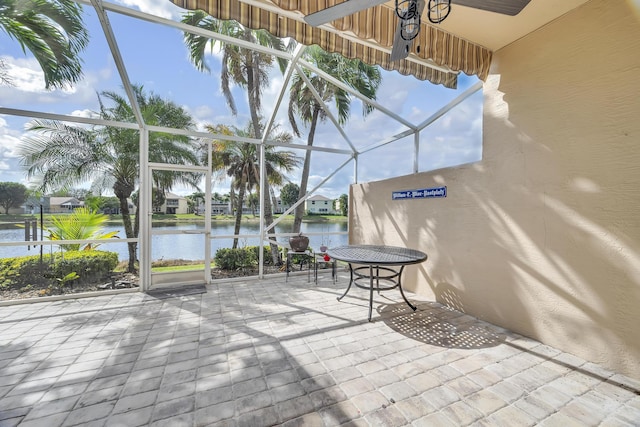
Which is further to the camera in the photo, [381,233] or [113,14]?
[381,233]

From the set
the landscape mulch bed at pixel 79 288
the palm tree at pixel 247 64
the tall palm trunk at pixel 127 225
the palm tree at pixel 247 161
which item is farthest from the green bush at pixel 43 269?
the palm tree at pixel 247 161

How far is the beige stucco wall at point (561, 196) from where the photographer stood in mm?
1996

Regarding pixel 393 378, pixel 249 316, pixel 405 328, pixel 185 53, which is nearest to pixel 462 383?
pixel 393 378

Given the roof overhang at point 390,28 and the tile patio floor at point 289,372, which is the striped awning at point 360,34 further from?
the tile patio floor at point 289,372

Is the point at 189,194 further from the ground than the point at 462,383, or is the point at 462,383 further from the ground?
the point at 189,194

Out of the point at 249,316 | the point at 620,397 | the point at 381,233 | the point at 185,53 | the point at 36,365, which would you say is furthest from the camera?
the point at 185,53

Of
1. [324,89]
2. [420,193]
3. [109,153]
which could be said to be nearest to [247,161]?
[324,89]

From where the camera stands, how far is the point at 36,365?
2.11 m

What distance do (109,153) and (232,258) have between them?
3.65 metres

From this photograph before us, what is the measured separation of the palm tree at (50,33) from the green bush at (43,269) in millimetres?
2779

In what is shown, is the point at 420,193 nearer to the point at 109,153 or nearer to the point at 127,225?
the point at 127,225

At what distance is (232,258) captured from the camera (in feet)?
22.4

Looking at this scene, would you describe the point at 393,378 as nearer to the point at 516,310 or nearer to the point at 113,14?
the point at 516,310

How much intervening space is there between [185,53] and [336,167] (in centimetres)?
407
